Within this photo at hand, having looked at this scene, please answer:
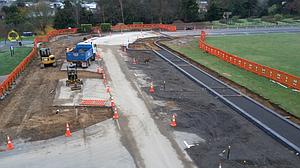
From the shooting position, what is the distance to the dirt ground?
1973cm

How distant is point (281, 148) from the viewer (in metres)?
17.4

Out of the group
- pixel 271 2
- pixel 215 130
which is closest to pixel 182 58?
pixel 215 130

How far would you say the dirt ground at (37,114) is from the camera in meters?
19.7

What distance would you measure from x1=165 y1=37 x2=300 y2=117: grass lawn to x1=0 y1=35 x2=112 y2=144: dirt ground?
1158 cm

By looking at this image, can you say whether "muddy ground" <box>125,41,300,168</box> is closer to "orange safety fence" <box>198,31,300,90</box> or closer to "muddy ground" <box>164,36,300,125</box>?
"muddy ground" <box>164,36,300,125</box>

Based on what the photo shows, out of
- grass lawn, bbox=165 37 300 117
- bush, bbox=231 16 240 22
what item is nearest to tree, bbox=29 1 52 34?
bush, bbox=231 16 240 22

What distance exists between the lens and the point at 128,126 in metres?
20.5

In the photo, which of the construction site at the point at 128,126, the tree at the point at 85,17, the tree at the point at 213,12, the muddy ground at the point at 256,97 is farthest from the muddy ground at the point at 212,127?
the tree at the point at 213,12

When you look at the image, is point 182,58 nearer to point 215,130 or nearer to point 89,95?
point 89,95

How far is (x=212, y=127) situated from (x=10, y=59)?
3124 centimetres

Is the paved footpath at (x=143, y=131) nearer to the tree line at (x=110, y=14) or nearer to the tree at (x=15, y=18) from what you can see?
the tree line at (x=110, y=14)

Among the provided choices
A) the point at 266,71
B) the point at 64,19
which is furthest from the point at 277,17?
the point at 266,71

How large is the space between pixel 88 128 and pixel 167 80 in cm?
1244

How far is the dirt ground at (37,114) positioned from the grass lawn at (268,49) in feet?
67.8
